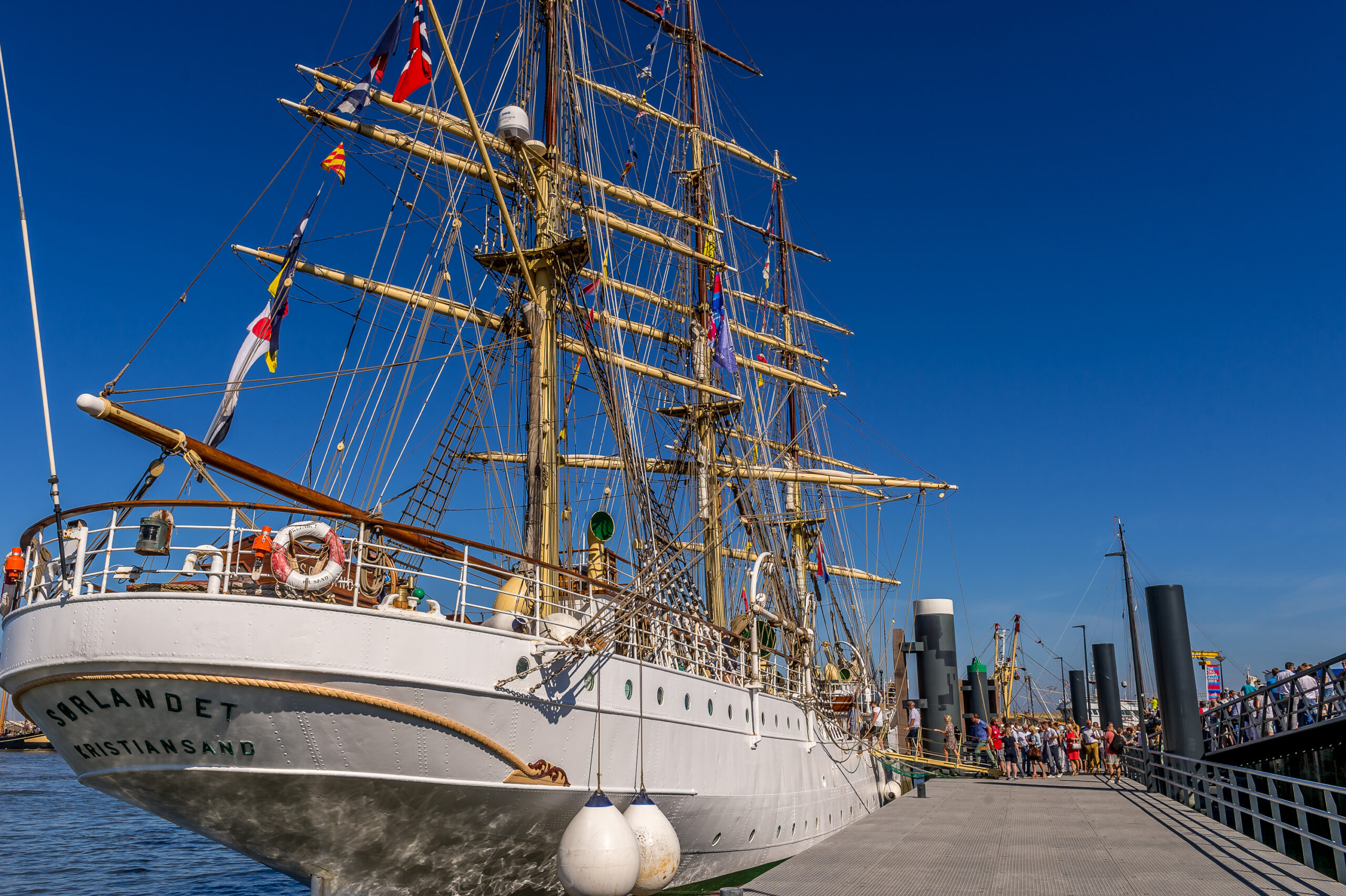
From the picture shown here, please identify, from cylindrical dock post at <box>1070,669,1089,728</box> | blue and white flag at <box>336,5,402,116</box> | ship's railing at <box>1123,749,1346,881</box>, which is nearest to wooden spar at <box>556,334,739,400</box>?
blue and white flag at <box>336,5,402,116</box>

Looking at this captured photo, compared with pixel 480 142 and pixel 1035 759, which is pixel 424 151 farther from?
pixel 1035 759

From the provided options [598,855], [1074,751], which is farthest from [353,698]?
[1074,751]

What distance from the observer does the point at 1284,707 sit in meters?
17.7

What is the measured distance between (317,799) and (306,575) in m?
2.30

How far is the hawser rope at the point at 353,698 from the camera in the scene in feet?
27.7

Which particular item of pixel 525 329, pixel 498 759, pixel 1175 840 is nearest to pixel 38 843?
pixel 525 329

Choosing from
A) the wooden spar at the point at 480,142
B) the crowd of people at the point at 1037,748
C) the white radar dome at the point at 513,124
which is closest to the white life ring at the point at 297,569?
the wooden spar at the point at 480,142

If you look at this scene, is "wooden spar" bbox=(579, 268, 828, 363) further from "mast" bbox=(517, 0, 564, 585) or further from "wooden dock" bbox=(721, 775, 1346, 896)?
"wooden dock" bbox=(721, 775, 1346, 896)

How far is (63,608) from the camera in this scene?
8695 millimetres

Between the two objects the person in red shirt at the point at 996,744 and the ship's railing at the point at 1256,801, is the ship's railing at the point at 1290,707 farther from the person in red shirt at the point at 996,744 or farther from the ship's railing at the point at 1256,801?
the person in red shirt at the point at 996,744

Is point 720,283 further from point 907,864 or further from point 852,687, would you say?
point 907,864

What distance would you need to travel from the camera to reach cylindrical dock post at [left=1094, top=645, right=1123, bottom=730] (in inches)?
1208

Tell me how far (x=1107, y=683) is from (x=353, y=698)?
29637mm

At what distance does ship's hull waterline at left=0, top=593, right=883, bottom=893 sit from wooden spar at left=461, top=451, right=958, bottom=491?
6.13m
